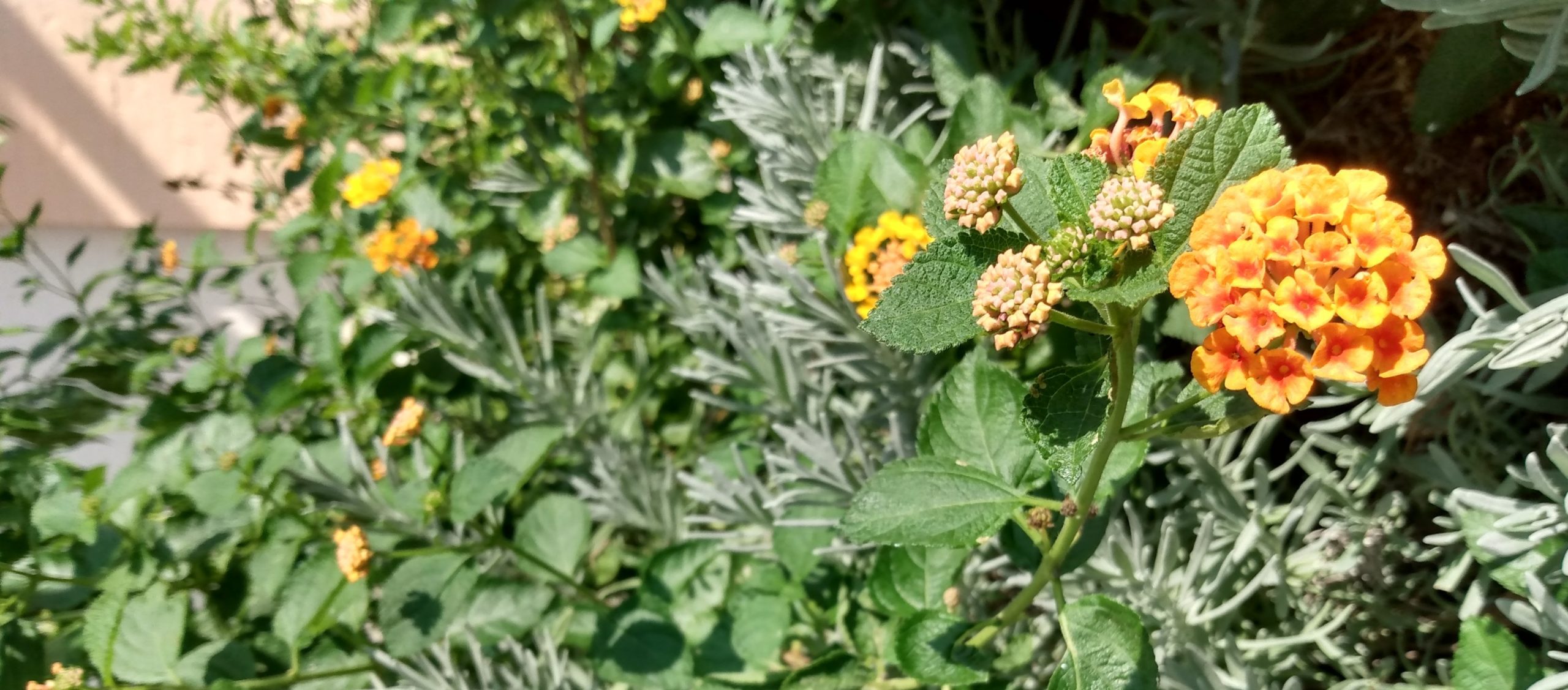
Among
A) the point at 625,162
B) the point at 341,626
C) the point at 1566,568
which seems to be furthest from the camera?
the point at 625,162

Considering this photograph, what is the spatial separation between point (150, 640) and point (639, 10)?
85cm

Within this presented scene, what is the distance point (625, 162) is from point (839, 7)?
0.35 metres

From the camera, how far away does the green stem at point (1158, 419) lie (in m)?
0.49

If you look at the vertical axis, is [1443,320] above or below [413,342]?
above

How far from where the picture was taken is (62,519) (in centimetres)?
107

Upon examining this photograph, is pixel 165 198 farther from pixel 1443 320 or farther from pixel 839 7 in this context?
pixel 1443 320

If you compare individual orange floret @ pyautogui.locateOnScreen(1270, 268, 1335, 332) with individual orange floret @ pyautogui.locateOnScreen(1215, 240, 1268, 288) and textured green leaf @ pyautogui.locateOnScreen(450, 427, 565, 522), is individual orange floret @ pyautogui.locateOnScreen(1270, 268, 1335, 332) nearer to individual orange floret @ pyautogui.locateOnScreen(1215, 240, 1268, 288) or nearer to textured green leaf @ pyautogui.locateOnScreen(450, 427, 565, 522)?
individual orange floret @ pyautogui.locateOnScreen(1215, 240, 1268, 288)

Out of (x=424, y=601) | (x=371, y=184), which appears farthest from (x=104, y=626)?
(x=371, y=184)

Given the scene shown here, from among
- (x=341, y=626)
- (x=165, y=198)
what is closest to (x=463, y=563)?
(x=341, y=626)

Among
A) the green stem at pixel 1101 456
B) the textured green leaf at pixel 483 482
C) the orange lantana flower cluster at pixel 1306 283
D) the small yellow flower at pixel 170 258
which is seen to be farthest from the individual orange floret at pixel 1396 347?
the small yellow flower at pixel 170 258

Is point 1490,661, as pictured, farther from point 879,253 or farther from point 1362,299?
point 879,253

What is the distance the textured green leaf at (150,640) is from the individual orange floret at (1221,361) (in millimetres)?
974

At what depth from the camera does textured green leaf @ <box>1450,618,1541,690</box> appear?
1.97 feet

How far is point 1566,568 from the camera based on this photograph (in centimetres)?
54
